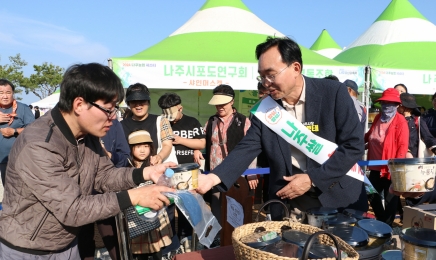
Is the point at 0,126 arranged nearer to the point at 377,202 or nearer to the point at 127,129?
the point at 127,129

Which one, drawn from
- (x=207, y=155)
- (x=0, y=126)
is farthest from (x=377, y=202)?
(x=0, y=126)

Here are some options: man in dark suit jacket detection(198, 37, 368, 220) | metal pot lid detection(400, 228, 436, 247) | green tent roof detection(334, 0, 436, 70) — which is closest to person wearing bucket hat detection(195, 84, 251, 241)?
man in dark suit jacket detection(198, 37, 368, 220)

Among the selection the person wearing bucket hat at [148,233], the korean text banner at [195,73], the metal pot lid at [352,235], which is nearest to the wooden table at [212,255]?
the metal pot lid at [352,235]

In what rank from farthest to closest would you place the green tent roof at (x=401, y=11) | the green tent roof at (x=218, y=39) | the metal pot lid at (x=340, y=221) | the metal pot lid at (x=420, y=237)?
the green tent roof at (x=401, y=11) < the green tent roof at (x=218, y=39) < the metal pot lid at (x=340, y=221) < the metal pot lid at (x=420, y=237)

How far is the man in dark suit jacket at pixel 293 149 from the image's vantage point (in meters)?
2.03

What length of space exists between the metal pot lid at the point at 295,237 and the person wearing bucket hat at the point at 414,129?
3552 millimetres

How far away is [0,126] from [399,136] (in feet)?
16.9

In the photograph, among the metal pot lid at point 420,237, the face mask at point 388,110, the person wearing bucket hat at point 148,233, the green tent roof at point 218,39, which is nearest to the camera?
the metal pot lid at point 420,237

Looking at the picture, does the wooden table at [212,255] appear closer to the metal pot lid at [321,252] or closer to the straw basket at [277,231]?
the straw basket at [277,231]

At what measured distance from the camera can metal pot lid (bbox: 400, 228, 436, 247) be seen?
4.22ft

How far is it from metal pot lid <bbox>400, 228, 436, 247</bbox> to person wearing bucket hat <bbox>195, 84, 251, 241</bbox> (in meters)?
2.88

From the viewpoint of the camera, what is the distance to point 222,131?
4.32m

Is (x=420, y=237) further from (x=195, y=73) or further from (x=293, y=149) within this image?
(x=195, y=73)

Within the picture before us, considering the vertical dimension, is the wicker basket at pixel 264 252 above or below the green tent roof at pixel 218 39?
below
